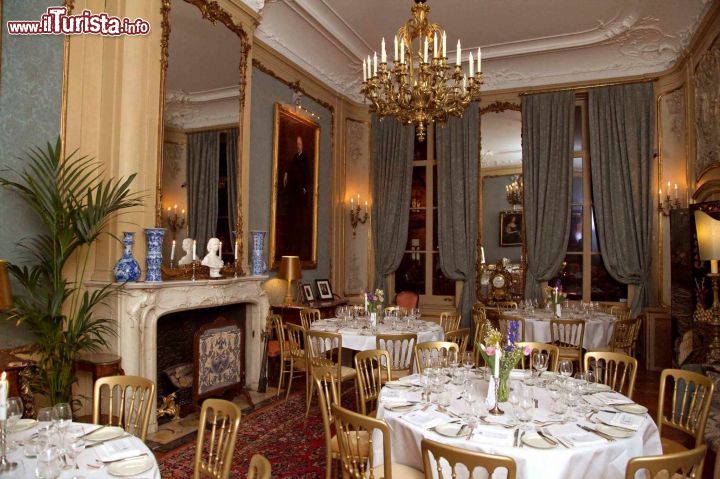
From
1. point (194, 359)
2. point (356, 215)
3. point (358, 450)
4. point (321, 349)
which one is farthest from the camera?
point (356, 215)

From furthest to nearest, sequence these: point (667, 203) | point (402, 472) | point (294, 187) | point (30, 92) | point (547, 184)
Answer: point (547, 184) → point (294, 187) → point (667, 203) → point (30, 92) → point (402, 472)

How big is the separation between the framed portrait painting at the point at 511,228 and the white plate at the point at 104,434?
671 centimetres

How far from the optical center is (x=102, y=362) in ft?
12.9

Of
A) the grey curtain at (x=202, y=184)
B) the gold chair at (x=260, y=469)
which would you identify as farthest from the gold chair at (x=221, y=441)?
the grey curtain at (x=202, y=184)

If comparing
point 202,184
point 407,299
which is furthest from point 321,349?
point 407,299

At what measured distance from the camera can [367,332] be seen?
5.17 meters

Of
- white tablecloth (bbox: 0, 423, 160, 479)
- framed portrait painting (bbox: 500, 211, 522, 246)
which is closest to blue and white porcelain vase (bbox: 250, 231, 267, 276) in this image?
white tablecloth (bbox: 0, 423, 160, 479)

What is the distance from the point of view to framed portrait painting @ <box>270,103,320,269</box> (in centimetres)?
673

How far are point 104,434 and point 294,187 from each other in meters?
5.08

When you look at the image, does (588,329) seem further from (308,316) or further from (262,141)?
(262,141)

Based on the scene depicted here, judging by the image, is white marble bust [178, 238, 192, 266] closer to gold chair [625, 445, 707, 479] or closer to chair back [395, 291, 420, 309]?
gold chair [625, 445, 707, 479]

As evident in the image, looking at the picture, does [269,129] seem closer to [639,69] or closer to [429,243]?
[429,243]

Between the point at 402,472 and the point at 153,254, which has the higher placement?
the point at 153,254

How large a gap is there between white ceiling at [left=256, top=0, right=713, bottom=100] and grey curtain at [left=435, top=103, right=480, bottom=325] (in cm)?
87
